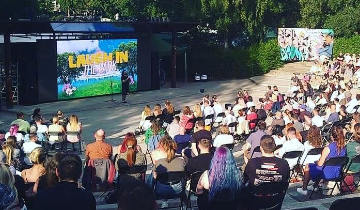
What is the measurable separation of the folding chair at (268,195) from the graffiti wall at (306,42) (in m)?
35.3

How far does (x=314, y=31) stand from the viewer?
4269 centimetres

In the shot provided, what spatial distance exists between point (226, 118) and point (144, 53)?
14.3 m

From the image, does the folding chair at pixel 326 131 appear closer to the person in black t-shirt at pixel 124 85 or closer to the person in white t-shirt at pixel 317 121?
the person in white t-shirt at pixel 317 121

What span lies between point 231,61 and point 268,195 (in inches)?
1234

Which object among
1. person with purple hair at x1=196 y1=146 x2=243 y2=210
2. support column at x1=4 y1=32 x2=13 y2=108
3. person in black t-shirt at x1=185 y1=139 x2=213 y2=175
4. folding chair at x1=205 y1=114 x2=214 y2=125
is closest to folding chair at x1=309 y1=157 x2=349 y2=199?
person in black t-shirt at x1=185 y1=139 x2=213 y2=175

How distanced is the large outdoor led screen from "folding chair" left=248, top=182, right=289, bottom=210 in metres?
20.8

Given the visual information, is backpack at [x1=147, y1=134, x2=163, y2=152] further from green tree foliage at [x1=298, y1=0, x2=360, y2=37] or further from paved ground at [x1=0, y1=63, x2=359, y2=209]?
green tree foliage at [x1=298, y1=0, x2=360, y2=37]

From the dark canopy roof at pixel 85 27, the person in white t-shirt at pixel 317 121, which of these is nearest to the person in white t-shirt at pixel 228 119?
the person in white t-shirt at pixel 317 121

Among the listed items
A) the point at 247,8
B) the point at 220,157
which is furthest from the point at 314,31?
the point at 220,157

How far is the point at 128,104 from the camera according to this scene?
27.5m

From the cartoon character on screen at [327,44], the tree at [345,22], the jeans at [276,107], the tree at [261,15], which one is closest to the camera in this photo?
the jeans at [276,107]

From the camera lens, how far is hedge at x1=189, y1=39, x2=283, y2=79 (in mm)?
38688

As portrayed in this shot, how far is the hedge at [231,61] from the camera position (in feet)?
127

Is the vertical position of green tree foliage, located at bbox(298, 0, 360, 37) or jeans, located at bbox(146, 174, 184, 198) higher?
green tree foliage, located at bbox(298, 0, 360, 37)
